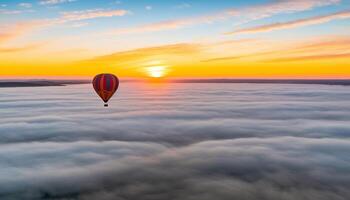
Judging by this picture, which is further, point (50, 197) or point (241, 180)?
point (241, 180)

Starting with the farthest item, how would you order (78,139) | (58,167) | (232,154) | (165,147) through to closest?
(78,139) → (165,147) → (232,154) → (58,167)

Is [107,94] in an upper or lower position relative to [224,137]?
upper

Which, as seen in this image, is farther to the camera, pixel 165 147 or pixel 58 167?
pixel 165 147

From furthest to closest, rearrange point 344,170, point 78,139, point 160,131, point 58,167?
point 160,131
point 78,139
point 58,167
point 344,170

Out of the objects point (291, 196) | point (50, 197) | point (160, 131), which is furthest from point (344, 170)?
point (160, 131)

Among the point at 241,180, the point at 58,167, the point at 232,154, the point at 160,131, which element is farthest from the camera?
the point at 160,131

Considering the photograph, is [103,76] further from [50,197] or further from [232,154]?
[50,197]

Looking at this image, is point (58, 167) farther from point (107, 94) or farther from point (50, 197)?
point (107, 94)

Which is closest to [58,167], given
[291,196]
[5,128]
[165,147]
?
[165,147]

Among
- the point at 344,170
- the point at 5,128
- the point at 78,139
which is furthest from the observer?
the point at 5,128
